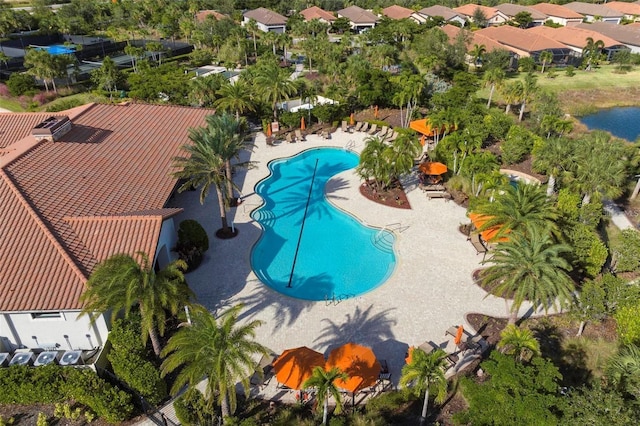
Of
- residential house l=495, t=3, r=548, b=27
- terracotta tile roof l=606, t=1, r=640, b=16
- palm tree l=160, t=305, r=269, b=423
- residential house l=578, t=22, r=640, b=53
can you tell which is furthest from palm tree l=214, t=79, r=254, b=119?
terracotta tile roof l=606, t=1, r=640, b=16

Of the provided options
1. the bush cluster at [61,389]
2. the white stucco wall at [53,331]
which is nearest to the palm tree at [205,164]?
the white stucco wall at [53,331]

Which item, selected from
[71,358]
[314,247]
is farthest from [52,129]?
[314,247]

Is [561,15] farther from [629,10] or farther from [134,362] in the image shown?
[134,362]

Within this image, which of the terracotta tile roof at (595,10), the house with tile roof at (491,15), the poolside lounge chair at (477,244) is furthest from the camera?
the terracotta tile roof at (595,10)

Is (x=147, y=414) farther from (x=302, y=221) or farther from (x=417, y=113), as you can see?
(x=417, y=113)

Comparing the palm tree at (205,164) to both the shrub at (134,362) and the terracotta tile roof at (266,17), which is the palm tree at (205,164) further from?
the terracotta tile roof at (266,17)

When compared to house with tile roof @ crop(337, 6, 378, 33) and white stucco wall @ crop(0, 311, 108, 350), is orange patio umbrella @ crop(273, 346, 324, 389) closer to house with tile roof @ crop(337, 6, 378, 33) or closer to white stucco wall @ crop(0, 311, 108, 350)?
white stucco wall @ crop(0, 311, 108, 350)
